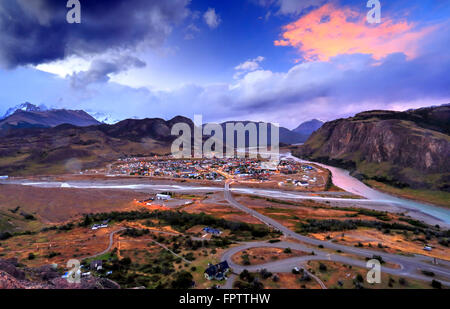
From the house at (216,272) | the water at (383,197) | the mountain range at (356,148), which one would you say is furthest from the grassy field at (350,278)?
the mountain range at (356,148)

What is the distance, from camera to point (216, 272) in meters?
16.0

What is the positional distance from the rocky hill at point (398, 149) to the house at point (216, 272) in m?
55.9

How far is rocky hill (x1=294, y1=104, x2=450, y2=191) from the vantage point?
180 ft

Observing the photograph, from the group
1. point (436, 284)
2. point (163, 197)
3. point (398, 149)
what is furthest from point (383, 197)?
point (163, 197)

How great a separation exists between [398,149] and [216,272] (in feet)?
247

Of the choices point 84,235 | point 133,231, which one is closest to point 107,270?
point 133,231

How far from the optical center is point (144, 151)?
13800 cm

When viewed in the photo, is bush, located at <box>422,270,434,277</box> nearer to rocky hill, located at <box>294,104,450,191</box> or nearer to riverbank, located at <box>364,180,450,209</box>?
riverbank, located at <box>364,180,450,209</box>

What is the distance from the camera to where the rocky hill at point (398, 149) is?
54853 millimetres

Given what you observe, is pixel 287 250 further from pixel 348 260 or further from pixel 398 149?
pixel 398 149

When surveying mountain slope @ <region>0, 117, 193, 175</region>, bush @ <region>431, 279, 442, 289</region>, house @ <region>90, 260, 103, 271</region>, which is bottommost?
house @ <region>90, 260, 103, 271</region>

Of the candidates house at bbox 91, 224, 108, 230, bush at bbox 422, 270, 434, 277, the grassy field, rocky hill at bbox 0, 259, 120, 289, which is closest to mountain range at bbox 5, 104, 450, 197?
bush at bbox 422, 270, 434, 277

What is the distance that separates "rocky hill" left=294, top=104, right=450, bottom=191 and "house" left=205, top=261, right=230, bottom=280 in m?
55.9
